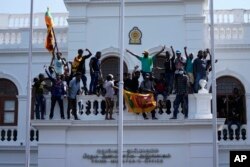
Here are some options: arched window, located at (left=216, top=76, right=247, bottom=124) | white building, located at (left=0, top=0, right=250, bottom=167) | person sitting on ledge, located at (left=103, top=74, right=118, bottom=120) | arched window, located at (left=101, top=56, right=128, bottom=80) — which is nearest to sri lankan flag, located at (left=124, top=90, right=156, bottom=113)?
person sitting on ledge, located at (left=103, top=74, right=118, bottom=120)

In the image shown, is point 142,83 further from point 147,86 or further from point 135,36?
point 135,36

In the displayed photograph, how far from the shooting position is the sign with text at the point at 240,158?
1686 centimetres

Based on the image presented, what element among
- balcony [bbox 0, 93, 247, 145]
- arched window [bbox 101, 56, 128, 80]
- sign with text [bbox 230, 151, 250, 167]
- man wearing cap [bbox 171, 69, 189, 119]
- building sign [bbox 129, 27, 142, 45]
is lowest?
sign with text [bbox 230, 151, 250, 167]

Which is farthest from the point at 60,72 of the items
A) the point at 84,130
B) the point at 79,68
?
the point at 84,130

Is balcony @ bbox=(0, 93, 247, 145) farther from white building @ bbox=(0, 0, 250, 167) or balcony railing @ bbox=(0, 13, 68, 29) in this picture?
balcony railing @ bbox=(0, 13, 68, 29)

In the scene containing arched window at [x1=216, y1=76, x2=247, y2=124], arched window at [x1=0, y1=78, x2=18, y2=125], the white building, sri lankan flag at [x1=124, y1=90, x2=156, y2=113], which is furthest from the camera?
arched window at [x1=0, y1=78, x2=18, y2=125]

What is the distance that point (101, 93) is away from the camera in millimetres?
17781

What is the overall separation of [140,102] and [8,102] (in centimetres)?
789

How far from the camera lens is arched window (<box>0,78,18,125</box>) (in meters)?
22.8

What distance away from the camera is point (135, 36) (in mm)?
22016

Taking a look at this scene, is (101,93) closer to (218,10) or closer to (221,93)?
(221,93)

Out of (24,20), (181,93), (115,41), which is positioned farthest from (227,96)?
(24,20)

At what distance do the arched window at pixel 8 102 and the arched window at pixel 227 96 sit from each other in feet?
26.7

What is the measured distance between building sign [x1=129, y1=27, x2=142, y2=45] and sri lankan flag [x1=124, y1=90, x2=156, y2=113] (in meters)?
5.01
